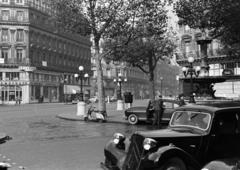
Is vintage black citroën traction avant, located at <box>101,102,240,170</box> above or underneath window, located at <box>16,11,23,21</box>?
underneath

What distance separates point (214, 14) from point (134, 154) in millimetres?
12766

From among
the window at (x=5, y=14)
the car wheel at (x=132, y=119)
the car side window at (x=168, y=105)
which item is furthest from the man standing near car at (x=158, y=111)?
the window at (x=5, y=14)

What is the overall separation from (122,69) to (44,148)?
91.0 metres

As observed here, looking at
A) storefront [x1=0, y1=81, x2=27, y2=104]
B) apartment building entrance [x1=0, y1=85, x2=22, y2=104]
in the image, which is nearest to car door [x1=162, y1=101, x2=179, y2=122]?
storefront [x1=0, y1=81, x2=27, y2=104]

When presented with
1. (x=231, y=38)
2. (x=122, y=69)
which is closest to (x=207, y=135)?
(x=231, y=38)

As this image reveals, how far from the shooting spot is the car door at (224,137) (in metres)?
6.27

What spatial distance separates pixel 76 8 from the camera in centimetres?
2223

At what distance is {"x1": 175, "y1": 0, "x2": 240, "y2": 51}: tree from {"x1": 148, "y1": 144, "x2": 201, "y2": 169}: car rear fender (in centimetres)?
1122

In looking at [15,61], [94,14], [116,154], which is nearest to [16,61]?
[15,61]

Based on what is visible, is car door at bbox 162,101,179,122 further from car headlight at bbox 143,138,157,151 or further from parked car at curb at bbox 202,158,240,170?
parked car at curb at bbox 202,158,240,170

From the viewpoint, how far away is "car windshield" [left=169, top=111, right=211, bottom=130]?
639cm

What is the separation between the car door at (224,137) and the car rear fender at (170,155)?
39 centimetres

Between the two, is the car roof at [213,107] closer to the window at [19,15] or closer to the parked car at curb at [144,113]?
the parked car at curb at [144,113]

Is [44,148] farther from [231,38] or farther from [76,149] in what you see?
[231,38]
